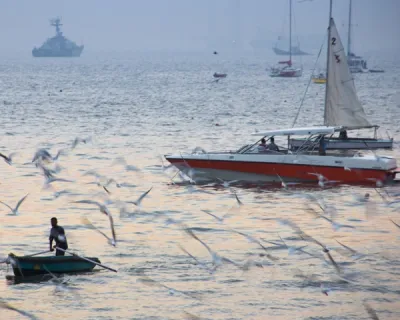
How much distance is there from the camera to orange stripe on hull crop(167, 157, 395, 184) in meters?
48.3

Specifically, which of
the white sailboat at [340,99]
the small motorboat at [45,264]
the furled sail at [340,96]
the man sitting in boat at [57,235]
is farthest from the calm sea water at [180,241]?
the furled sail at [340,96]

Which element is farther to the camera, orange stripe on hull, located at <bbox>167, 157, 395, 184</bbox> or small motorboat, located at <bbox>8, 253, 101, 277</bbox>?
orange stripe on hull, located at <bbox>167, 157, 395, 184</bbox>

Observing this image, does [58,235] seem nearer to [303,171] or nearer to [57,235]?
[57,235]

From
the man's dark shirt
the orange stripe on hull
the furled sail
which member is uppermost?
the furled sail

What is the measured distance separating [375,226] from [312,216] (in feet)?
9.38

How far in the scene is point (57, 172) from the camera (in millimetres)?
56969

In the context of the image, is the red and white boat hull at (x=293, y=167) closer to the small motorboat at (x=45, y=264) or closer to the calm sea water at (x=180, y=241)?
the calm sea water at (x=180, y=241)

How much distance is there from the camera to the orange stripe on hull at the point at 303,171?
4834cm

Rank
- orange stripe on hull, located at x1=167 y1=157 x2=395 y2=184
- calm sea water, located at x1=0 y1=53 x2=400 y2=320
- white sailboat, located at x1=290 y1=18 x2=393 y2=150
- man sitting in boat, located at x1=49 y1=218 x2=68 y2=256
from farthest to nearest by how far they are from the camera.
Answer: white sailboat, located at x1=290 y1=18 x2=393 y2=150 < orange stripe on hull, located at x1=167 y1=157 x2=395 y2=184 < man sitting in boat, located at x1=49 y1=218 x2=68 y2=256 < calm sea water, located at x1=0 y1=53 x2=400 y2=320

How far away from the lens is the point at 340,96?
5750 cm

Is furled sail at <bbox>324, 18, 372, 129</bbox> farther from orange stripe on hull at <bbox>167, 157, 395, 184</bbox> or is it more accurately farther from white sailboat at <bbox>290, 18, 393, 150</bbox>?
orange stripe on hull at <bbox>167, 157, 395, 184</bbox>

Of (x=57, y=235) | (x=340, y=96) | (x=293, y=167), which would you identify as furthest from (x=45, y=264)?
(x=340, y=96)

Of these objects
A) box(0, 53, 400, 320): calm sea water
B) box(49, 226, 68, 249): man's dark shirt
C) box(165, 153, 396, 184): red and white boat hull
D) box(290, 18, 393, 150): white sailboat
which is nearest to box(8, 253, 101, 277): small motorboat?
box(0, 53, 400, 320): calm sea water

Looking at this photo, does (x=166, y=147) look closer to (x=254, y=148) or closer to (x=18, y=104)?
(x=254, y=148)
